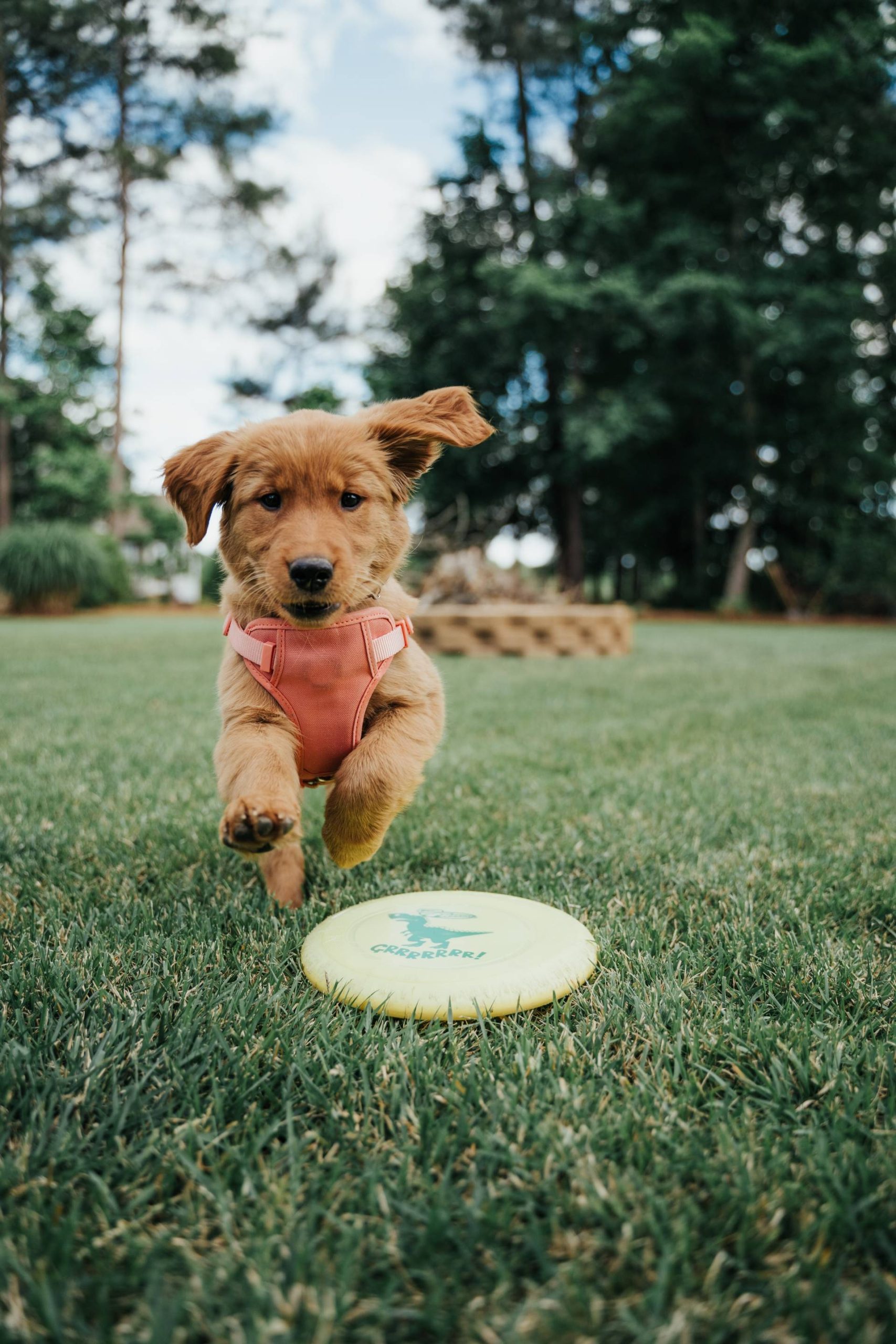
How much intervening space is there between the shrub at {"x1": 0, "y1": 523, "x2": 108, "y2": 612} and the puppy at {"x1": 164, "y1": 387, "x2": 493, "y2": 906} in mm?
20844

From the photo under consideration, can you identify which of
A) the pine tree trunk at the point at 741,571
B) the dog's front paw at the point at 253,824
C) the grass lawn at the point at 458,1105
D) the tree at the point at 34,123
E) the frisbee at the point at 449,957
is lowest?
the grass lawn at the point at 458,1105

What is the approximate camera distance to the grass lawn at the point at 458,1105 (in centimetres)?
110

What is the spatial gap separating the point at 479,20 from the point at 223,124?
8.71 m

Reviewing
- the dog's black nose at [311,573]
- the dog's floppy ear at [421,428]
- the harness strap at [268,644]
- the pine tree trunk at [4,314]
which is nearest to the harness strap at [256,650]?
the harness strap at [268,644]

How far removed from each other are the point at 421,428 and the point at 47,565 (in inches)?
835

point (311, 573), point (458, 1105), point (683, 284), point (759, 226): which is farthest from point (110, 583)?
point (458, 1105)

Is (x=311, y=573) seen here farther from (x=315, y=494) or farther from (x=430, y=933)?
(x=430, y=933)

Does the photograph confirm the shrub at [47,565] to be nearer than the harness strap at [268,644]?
No

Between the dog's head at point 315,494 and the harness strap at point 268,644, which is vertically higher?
the dog's head at point 315,494

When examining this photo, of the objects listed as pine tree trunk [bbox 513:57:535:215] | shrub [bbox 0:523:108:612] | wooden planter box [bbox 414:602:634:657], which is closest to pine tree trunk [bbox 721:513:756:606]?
pine tree trunk [bbox 513:57:535:215]

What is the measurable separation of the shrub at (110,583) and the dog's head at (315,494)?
2182 cm

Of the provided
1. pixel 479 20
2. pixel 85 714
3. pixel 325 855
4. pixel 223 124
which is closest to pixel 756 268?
pixel 479 20

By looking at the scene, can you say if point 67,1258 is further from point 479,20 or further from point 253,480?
point 479,20

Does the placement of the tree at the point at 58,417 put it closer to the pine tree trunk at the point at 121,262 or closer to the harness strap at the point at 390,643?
the pine tree trunk at the point at 121,262
